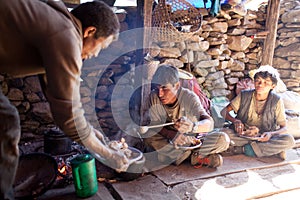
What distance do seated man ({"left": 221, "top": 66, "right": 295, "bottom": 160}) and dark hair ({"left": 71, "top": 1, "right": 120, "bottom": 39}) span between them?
202cm

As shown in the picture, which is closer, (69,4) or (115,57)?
(69,4)

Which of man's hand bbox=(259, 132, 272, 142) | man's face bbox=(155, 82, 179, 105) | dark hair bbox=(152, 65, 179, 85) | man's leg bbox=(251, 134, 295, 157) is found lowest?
man's leg bbox=(251, 134, 295, 157)

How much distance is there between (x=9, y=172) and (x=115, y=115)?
7.91 ft

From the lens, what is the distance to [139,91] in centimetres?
338

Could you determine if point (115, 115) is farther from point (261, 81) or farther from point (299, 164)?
point (299, 164)

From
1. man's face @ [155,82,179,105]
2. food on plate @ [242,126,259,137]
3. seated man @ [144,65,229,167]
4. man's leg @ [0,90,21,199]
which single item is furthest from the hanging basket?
man's leg @ [0,90,21,199]

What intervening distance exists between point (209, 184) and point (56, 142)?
150 cm

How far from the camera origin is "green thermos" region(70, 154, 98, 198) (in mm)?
2023

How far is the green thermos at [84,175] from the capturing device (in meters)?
2.02

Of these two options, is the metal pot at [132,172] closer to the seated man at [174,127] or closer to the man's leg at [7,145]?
the seated man at [174,127]

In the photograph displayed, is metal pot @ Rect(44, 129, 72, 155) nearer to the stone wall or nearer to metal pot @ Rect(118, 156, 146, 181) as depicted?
metal pot @ Rect(118, 156, 146, 181)

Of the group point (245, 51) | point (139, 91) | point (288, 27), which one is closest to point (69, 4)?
point (139, 91)

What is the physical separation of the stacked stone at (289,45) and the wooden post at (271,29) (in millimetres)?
440

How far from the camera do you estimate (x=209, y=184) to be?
2.40 meters
